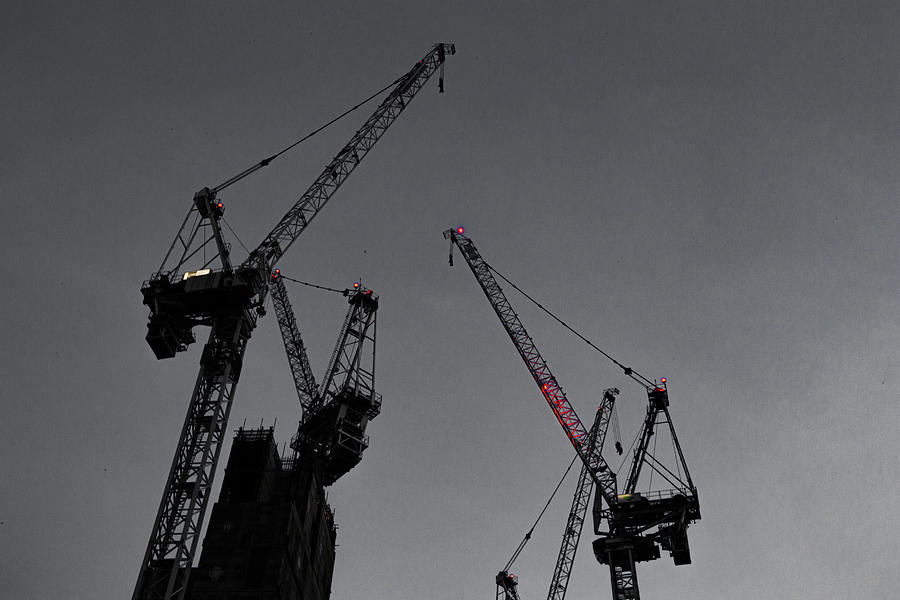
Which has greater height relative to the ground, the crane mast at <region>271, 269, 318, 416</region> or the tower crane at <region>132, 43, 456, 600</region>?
the crane mast at <region>271, 269, 318, 416</region>

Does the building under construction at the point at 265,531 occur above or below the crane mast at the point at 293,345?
below

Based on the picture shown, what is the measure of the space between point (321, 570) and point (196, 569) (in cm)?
2376

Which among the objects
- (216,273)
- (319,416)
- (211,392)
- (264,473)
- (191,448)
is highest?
(319,416)

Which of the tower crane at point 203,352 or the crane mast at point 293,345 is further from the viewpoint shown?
the crane mast at point 293,345

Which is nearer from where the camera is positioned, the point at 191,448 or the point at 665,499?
the point at 191,448

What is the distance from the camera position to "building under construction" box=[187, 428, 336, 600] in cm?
9125

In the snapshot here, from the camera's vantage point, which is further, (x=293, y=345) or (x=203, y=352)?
(x=293, y=345)

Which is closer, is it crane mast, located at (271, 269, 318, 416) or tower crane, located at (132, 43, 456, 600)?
tower crane, located at (132, 43, 456, 600)

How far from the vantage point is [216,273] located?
219 feet

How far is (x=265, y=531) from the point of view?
313ft

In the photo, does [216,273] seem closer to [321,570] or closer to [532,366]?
[532,366]

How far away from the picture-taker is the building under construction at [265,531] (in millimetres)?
91250

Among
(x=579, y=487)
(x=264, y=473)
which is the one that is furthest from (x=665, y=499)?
(x=264, y=473)

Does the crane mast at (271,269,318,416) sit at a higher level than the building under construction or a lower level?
higher
